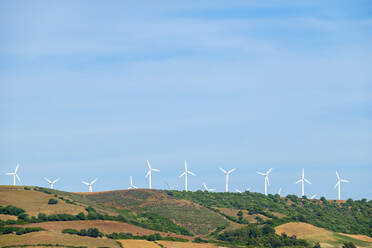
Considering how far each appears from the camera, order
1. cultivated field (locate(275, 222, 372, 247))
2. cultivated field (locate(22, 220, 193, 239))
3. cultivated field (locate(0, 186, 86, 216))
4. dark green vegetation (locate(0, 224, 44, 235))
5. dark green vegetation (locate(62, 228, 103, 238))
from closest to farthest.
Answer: dark green vegetation (locate(0, 224, 44, 235)), dark green vegetation (locate(62, 228, 103, 238)), cultivated field (locate(22, 220, 193, 239)), cultivated field (locate(275, 222, 372, 247)), cultivated field (locate(0, 186, 86, 216))

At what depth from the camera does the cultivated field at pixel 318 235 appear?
16388 centimetres

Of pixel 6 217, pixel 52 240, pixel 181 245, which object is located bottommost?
pixel 52 240

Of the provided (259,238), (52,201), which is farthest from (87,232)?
(259,238)

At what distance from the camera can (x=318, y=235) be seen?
169 meters

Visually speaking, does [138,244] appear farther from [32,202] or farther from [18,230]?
[32,202]

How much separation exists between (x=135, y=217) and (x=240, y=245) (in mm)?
45950

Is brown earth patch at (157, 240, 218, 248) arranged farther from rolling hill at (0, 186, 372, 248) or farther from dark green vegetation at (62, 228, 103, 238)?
dark green vegetation at (62, 228, 103, 238)

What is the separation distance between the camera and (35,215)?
526 ft

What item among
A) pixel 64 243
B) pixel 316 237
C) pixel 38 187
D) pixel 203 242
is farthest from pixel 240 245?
pixel 38 187

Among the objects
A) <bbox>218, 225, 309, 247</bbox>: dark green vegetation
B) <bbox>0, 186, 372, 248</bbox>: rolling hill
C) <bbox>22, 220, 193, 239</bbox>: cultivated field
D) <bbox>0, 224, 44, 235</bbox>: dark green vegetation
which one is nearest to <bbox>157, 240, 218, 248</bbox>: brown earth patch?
<bbox>0, 186, 372, 248</bbox>: rolling hill

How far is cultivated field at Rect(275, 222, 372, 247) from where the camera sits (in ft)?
538

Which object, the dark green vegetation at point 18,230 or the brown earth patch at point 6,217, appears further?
the brown earth patch at point 6,217

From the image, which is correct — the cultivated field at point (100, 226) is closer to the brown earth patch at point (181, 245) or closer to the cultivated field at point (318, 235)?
the brown earth patch at point (181, 245)

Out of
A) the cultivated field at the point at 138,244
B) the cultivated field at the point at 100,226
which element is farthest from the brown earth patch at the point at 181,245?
the cultivated field at the point at 100,226
